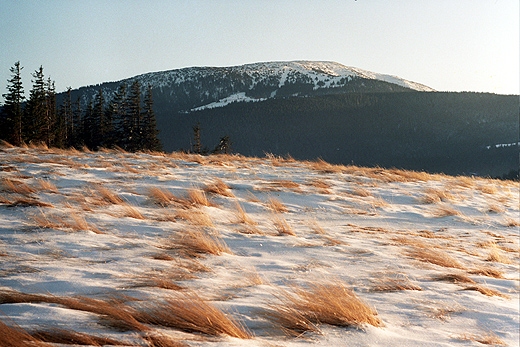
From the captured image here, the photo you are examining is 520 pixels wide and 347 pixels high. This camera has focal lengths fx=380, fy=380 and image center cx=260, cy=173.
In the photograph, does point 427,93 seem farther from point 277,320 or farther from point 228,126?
point 277,320

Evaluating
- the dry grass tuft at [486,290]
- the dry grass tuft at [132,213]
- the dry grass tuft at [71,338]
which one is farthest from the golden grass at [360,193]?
the dry grass tuft at [71,338]

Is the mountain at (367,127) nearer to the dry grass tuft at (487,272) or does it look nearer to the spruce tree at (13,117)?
the spruce tree at (13,117)

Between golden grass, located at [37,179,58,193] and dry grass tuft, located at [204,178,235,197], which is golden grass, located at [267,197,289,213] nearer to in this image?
dry grass tuft, located at [204,178,235,197]

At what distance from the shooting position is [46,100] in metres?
46.3

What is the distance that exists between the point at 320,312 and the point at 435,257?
74.8 inches

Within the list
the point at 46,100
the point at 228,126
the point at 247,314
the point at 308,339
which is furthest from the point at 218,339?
the point at 228,126

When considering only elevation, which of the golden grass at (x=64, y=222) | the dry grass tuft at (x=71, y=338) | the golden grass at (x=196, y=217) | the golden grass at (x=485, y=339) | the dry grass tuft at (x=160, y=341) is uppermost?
the golden grass at (x=64, y=222)

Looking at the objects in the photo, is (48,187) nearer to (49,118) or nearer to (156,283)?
(156,283)

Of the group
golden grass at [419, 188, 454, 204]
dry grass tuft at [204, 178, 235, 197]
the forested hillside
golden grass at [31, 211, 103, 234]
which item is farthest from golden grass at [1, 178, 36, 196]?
the forested hillside

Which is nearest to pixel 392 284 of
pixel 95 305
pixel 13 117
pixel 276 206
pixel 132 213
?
pixel 95 305

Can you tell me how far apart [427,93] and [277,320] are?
20089 cm

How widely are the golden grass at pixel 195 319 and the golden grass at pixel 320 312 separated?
0.24m

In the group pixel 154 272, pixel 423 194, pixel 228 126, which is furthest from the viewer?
pixel 228 126

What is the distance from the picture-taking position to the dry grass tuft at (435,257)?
3.35 meters
